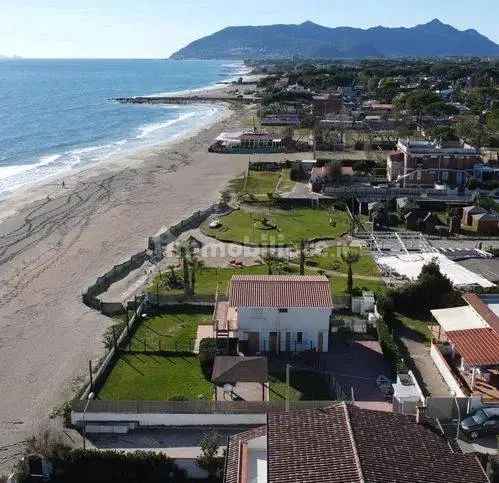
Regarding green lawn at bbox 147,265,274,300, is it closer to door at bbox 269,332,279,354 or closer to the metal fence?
door at bbox 269,332,279,354

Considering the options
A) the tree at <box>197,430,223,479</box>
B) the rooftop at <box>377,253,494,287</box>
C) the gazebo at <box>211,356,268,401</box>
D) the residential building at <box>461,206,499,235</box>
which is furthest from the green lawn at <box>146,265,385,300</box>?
the residential building at <box>461,206,499,235</box>

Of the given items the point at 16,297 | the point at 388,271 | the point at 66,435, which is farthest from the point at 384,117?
the point at 66,435

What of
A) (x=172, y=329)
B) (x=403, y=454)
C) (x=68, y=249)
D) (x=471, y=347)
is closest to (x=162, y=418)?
(x=172, y=329)

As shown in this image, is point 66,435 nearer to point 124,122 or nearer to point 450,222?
point 450,222

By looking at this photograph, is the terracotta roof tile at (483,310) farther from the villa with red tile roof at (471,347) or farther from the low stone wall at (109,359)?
the low stone wall at (109,359)

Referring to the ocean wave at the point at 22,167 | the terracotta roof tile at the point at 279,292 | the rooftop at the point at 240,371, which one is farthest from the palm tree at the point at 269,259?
the ocean wave at the point at 22,167

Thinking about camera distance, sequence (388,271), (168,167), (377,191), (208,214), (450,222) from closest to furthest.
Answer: (388,271) → (450,222) → (208,214) → (377,191) → (168,167)
